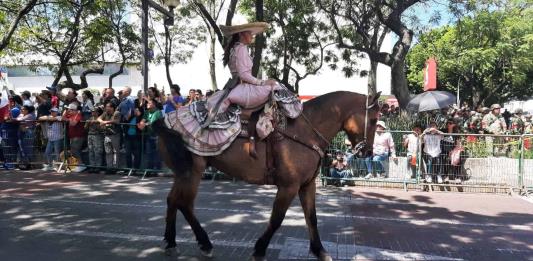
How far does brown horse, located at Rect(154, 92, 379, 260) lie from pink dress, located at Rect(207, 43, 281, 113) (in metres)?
0.41

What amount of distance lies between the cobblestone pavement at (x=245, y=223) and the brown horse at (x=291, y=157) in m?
0.58

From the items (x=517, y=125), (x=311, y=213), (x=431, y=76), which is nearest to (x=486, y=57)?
(x=517, y=125)

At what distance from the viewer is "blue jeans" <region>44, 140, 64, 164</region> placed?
12883mm

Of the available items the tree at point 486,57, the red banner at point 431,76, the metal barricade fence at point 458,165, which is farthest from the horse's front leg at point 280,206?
the tree at point 486,57

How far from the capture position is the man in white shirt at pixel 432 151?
1147cm

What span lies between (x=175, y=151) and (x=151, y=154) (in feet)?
22.1

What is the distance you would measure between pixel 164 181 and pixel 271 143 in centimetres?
666

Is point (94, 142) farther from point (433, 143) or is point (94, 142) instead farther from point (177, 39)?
point (177, 39)

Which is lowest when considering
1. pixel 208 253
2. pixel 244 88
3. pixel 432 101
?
pixel 208 253

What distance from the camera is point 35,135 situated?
13.4m

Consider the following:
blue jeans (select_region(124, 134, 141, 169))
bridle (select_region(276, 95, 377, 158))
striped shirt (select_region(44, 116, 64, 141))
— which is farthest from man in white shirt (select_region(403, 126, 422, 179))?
striped shirt (select_region(44, 116, 64, 141))

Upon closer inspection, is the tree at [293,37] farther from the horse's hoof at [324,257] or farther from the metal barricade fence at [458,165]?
the horse's hoof at [324,257]

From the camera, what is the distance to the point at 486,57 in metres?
34.4

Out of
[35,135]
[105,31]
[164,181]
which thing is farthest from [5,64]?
[164,181]
